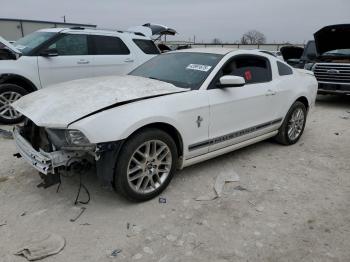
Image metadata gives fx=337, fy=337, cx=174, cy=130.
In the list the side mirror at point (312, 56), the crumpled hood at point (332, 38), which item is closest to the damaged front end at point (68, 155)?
the crumpled hood at point (332, 38)

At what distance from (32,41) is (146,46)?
2592mm

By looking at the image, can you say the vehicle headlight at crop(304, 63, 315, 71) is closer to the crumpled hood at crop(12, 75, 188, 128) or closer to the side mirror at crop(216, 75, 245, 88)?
the side mirror at crop(216, 75, 245, 88)

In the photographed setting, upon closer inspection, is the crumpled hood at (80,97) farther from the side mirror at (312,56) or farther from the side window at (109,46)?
the side mirror at (312,56)

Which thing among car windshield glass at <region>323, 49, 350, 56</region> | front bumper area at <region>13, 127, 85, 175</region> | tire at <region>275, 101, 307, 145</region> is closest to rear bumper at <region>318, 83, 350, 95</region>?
car windshield glass at <region>323, 49, 350, 56</region>

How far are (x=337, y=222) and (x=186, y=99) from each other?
1977 millimetres

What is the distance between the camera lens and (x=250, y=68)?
4.72 m

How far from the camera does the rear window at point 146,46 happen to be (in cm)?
808

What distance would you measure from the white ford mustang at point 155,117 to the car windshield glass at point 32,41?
293 centimetres

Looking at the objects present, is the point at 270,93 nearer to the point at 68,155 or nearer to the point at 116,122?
the point at 116,122

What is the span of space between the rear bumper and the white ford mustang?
4616 mm

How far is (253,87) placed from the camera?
15.2ft

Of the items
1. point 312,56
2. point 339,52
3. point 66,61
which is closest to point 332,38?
point 339,52

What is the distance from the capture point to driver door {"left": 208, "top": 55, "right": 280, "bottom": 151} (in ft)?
13.4

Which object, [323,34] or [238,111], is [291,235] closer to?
[238,111]
